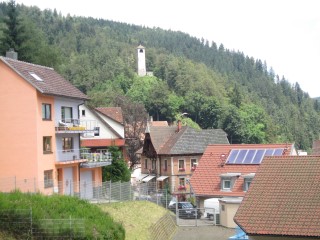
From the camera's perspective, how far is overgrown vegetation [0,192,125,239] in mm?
20531

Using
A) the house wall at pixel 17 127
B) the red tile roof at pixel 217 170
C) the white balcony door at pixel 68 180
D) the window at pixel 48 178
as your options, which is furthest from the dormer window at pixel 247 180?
the house wall at pixel 17 127

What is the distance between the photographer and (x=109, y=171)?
139ft

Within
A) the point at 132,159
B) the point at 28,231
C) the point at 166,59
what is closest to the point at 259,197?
the point at 28,231

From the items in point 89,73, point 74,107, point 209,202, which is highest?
point 89,73

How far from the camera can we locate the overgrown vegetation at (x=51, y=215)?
2053cm

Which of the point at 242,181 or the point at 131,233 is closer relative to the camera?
the point at 131,233

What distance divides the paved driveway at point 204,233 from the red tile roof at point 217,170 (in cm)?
476

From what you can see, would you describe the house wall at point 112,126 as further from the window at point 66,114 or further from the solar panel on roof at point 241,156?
the window at point 66,114

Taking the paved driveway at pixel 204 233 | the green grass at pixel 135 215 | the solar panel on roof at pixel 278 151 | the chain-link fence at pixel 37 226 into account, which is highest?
the solar panel on roof at pixel 278 151

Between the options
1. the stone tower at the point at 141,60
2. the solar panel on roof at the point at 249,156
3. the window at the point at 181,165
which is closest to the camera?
the solar panel on roof at the point at 249,156

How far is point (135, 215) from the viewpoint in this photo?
97.9ft

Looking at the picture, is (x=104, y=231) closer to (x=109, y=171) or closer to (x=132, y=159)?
(x=109, y=171)

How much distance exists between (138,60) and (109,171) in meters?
150

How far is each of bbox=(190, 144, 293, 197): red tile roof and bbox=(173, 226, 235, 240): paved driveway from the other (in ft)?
15.6
